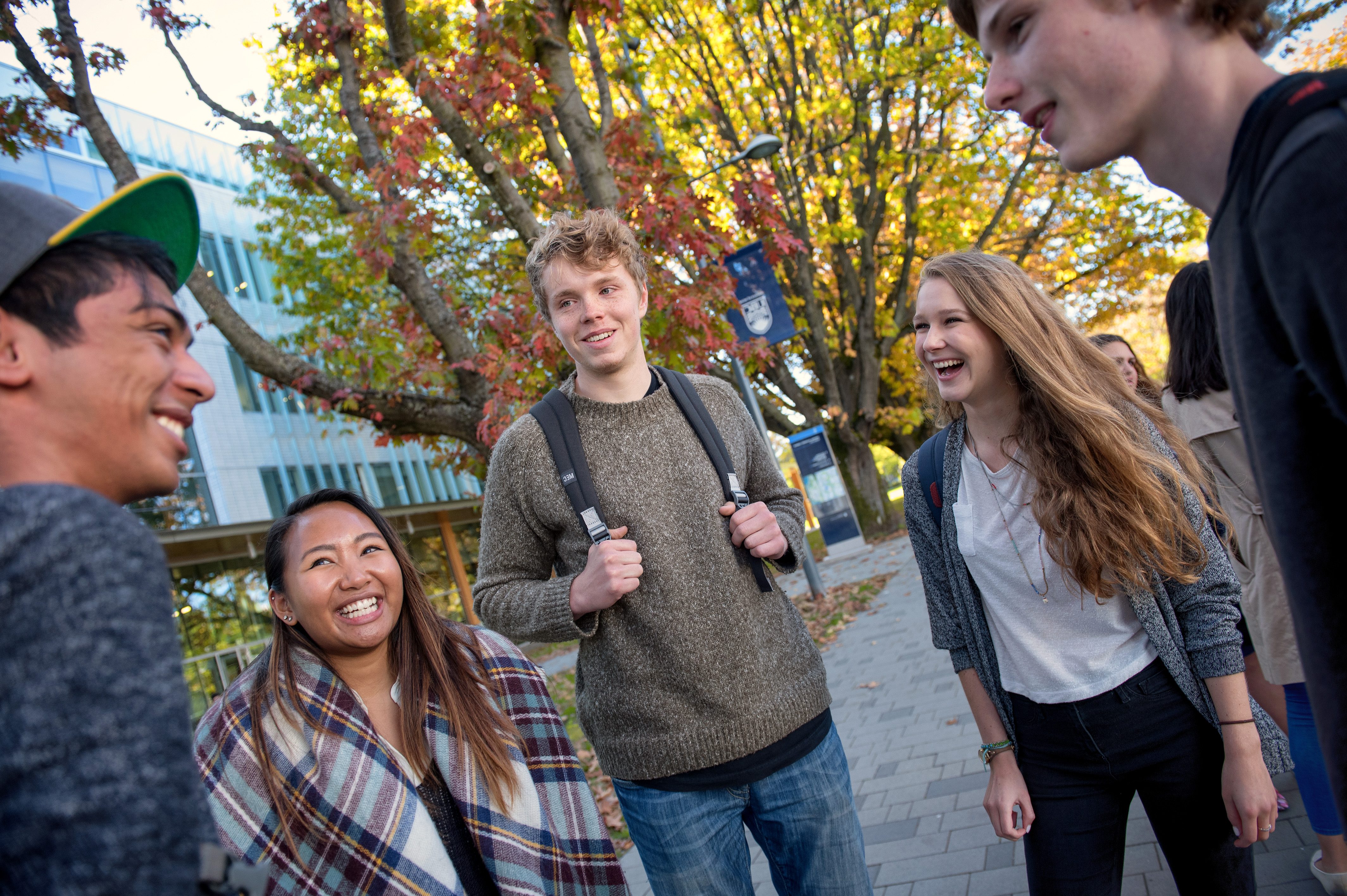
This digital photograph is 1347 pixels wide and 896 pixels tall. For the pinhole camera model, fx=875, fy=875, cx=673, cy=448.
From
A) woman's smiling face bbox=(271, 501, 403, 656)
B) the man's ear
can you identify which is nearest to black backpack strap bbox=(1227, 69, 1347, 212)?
the man's ear

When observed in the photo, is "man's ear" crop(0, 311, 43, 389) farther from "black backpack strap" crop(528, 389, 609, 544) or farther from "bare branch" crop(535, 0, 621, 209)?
"bare branch" crop(535, 0, 621, 209)

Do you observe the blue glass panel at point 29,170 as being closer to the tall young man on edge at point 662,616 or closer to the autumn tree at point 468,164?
the autumn tree at point 468,164

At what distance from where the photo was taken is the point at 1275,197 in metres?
0.85

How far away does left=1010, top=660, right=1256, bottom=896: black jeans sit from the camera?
7.18 ft

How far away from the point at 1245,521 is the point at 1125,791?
130 cm

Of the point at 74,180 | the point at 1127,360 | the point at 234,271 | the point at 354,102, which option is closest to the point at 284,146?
the point at 354,102

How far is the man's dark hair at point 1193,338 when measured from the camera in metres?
3.25

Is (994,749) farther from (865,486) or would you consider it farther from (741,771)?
(865,486)

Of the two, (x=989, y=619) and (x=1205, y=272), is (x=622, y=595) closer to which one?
(x=989, y=619)

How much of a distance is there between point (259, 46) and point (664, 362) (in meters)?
11.9

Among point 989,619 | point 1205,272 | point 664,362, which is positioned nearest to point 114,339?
point 989,619

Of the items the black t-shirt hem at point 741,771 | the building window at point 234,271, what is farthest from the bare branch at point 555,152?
the building window at point 234,271

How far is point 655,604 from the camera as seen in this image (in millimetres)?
2455

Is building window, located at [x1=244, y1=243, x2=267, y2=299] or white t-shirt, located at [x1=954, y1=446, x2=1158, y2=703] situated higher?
building window, located at [x1=244, y1=243, x2=267, y2=299]
